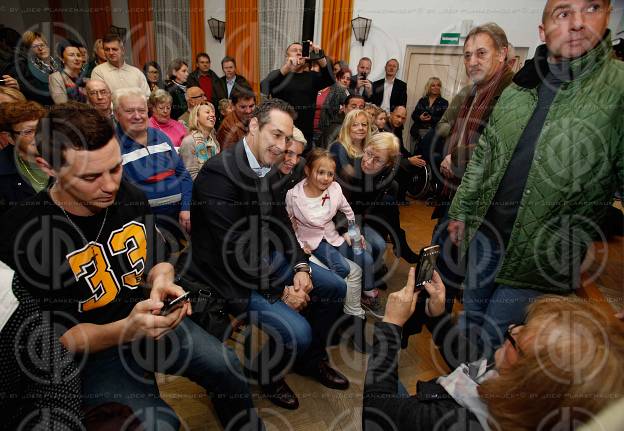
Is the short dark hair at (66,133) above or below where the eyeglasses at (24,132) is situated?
above

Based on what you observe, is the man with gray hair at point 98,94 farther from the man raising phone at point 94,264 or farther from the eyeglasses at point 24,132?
the man raising phone at point 94,264

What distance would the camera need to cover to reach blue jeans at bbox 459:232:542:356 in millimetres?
1599

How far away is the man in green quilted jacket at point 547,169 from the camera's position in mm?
1368

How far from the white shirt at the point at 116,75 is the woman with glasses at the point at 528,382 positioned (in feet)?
12.7

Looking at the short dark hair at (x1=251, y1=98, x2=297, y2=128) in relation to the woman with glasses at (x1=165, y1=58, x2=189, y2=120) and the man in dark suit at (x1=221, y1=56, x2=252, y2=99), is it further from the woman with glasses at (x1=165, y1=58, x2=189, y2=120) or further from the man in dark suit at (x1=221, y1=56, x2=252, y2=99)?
the man in dark suit at (x1=221, y1=56, x2=252, y2=99)

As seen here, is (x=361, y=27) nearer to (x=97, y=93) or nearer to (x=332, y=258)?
(x=97, y=93)

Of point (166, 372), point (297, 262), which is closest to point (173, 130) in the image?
point (297, 262)

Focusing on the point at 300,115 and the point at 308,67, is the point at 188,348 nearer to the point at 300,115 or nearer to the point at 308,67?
the point at 300,115

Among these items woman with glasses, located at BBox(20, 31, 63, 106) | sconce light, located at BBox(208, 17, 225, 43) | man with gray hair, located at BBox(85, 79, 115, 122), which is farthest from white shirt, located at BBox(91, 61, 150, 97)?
sconce light, located at BBox(208, 17, 225, 43)

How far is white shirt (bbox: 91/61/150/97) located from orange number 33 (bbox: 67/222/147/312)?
2.86 metres

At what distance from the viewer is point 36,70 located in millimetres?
3516

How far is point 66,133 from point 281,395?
5.24 ft

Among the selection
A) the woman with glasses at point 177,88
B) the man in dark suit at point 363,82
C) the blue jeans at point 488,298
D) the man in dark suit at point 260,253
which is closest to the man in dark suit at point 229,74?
the woman with glasses at point 177,88

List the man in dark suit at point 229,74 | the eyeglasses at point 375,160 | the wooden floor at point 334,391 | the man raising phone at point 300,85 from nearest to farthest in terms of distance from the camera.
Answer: the wooden floor at point 334,391, the eyeglasses at point 375,160, the man raising phone at point 300,85, the man in dark suit at point 229,74
